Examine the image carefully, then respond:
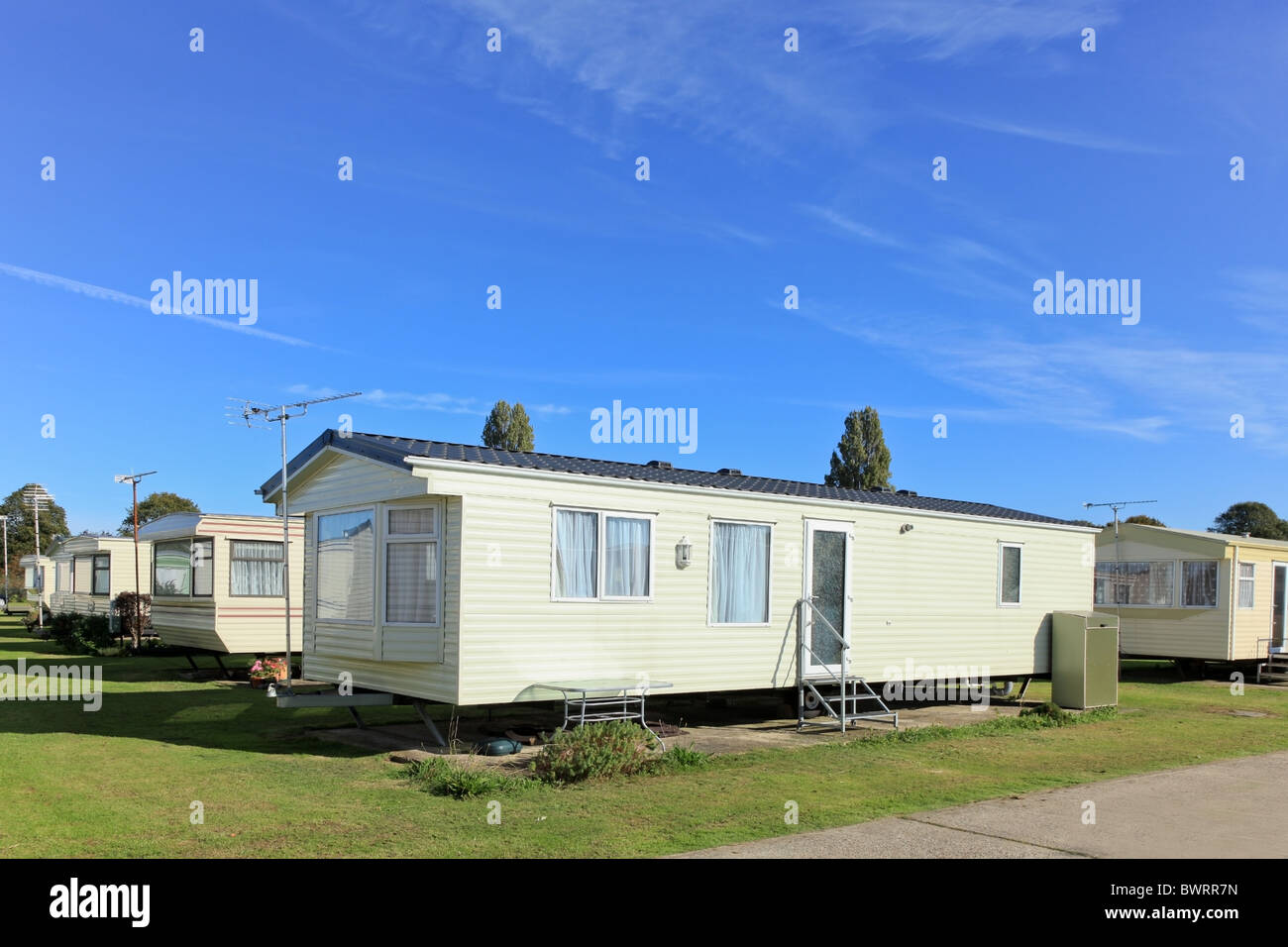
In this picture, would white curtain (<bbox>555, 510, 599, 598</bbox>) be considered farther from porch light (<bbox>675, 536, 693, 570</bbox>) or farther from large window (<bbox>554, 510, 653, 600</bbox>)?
porch light (<bbox>675, 536, 693, 570</bbox>)

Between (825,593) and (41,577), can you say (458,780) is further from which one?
(41,577)

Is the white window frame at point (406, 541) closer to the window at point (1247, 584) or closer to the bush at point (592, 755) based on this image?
the bush at point (592, 755)

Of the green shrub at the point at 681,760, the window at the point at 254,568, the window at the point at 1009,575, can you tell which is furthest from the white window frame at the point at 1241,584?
the window at the point at 254,568

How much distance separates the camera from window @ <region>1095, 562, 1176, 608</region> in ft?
72.0

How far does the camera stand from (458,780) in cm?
790

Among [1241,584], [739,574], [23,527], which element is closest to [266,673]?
[739,574]

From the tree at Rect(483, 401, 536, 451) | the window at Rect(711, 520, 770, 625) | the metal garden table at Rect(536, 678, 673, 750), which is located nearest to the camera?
the metal garden table at Rect(536, 678, 673, 750)

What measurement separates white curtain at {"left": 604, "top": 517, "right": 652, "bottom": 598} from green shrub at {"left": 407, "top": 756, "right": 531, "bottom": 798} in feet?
8.68

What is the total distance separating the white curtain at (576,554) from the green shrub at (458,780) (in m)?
2.20

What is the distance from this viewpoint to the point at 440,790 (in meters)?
7.96

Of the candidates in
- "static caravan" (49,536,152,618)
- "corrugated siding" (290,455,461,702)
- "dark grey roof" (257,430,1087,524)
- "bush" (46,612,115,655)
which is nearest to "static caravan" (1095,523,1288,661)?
"dark grey roof" (257,430,1087,524)
